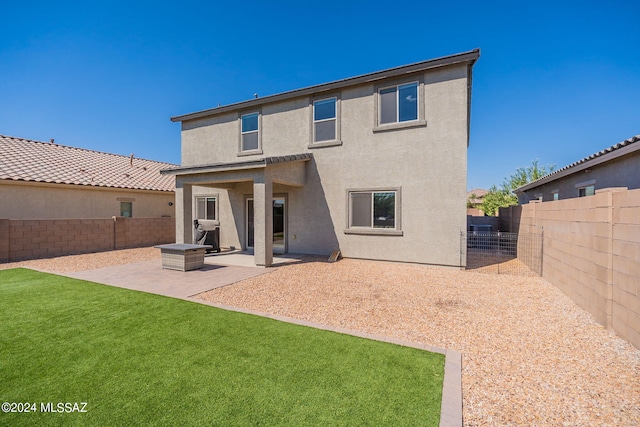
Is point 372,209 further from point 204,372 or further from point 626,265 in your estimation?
point 204,372

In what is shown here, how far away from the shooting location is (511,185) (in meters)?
39.0

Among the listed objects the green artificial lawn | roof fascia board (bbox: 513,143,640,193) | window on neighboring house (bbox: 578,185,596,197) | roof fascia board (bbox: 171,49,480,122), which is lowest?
the green artificial lawn

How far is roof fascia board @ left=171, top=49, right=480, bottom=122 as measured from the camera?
9.41 m

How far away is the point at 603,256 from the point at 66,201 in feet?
72.3

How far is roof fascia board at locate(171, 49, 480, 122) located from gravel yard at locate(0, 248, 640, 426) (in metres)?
7.61

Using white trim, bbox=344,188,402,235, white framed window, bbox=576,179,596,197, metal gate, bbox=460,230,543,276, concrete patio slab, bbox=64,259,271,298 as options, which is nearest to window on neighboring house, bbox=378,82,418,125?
white trim, bbox=344,188,402,235

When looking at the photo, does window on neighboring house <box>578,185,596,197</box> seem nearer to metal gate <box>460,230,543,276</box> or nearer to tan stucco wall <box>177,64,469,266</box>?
metal gate <box>460,230,543,276</box>

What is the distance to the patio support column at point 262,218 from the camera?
10.1 meters

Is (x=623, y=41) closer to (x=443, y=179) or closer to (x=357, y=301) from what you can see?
(x=443, y=179)

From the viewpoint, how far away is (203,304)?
602 cm

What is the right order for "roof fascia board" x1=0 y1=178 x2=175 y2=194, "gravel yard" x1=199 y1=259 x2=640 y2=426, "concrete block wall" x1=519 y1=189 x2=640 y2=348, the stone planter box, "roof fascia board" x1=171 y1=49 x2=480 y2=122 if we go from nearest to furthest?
"gravel yard" x1=199 y1=259 x2=640 y2=426
"concrete block wall" x1=519 y1=189 x2=640 y2=348
the stone planter box
"roof fascia board" x1=171 y1=49 x2=480 y2=122
"roof fascia board" x1=0 y1=178 x2=175 y2=194

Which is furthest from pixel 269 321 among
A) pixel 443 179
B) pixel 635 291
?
pixel 443 179

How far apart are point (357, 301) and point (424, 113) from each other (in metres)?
7.82

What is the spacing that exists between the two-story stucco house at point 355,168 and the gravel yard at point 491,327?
5.56ft
